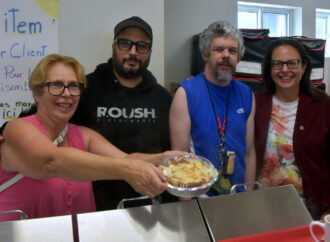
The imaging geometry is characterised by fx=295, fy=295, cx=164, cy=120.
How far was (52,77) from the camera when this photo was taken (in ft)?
3.60

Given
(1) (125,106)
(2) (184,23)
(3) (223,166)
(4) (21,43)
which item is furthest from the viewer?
(2) (184,23)

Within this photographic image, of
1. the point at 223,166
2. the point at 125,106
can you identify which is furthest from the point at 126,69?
the point at 223,166

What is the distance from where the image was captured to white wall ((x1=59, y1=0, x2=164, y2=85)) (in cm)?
178

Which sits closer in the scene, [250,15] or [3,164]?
[3,164]

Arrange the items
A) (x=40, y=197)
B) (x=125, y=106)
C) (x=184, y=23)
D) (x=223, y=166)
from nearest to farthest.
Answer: (x=40, y=197)
(x=223, y=166)
(x=125, y=106)
(x=184, y=23)

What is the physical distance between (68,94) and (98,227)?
0.53 meters

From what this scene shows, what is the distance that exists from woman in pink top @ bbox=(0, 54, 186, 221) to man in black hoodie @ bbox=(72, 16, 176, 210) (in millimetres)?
179

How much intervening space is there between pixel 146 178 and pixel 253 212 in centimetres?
35

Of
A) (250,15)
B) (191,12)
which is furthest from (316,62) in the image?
(191,12)

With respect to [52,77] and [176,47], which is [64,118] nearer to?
[52,77]

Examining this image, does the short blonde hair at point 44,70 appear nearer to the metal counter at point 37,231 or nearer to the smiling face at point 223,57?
the metal counter at point 37,231

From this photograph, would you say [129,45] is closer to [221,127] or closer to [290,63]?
[221,127]

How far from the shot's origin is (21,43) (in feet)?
5.71

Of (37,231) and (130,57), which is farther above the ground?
(130,57)
